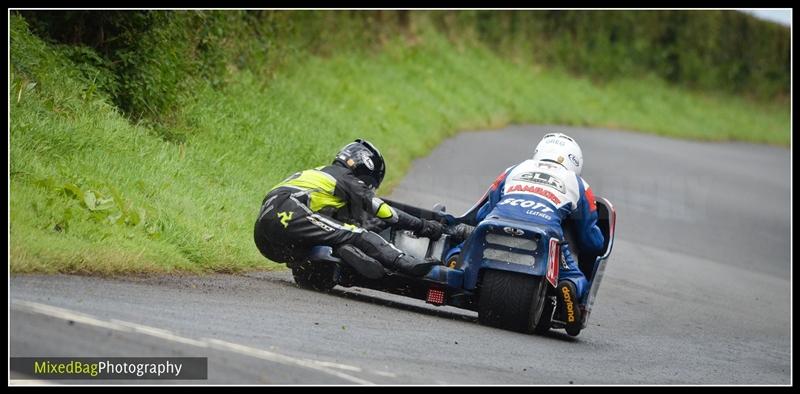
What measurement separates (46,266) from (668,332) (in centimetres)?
625

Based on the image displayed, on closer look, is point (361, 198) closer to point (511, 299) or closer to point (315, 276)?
point (315, 276)

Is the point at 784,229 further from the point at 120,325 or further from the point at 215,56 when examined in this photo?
the point at 120,325

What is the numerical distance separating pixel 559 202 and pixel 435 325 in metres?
1.59

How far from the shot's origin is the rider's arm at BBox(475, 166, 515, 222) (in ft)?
36.9

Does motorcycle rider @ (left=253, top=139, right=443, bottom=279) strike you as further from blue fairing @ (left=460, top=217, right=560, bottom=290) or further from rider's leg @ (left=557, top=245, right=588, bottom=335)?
rider's leg @ (left=557, top=245, right=588, bottom=335)

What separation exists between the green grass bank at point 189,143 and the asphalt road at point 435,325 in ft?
1.74

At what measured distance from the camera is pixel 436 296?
10586mm

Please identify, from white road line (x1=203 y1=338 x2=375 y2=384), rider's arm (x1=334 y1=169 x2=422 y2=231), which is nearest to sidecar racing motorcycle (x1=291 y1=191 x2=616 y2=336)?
rider's arm (x1=334 y1=169 x2=422 y2=231)

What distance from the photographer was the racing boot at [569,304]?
10.7 meters

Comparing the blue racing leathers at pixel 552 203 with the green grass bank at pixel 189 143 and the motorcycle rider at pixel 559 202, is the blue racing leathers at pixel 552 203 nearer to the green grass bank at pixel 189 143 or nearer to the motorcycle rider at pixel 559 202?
the motorcycle rider at pixel 559 202

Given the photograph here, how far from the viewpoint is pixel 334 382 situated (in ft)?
23.8

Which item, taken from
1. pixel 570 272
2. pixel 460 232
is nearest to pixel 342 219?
pixel 460 232

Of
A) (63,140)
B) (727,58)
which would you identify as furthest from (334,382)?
(727,58)

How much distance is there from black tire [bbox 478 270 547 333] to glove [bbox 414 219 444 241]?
98cm
